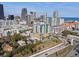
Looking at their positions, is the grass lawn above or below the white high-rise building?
below

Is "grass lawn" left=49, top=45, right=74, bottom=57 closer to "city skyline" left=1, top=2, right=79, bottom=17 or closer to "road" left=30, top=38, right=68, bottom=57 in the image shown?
"road" left=30, top=38, right=68, bottom=57

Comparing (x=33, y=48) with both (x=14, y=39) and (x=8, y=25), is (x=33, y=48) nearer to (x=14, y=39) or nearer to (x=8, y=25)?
(x=14, y=39)

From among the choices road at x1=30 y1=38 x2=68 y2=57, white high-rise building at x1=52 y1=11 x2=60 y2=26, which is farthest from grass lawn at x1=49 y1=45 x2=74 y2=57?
white high-rise building at x1=52 y1=11 x2=60 y2=26

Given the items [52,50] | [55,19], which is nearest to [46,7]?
[55,19]

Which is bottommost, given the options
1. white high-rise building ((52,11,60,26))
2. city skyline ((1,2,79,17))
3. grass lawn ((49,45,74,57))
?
grass lawn ((49,45,74,57))

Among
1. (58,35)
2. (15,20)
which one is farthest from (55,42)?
(15,20)

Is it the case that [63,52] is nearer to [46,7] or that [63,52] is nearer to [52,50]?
[52,50]

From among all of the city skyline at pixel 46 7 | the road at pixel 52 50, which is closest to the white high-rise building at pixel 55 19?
the city skyline at pixel 46 7

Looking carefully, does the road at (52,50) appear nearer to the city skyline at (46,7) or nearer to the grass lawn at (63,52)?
the grass lawn at (63,52)
